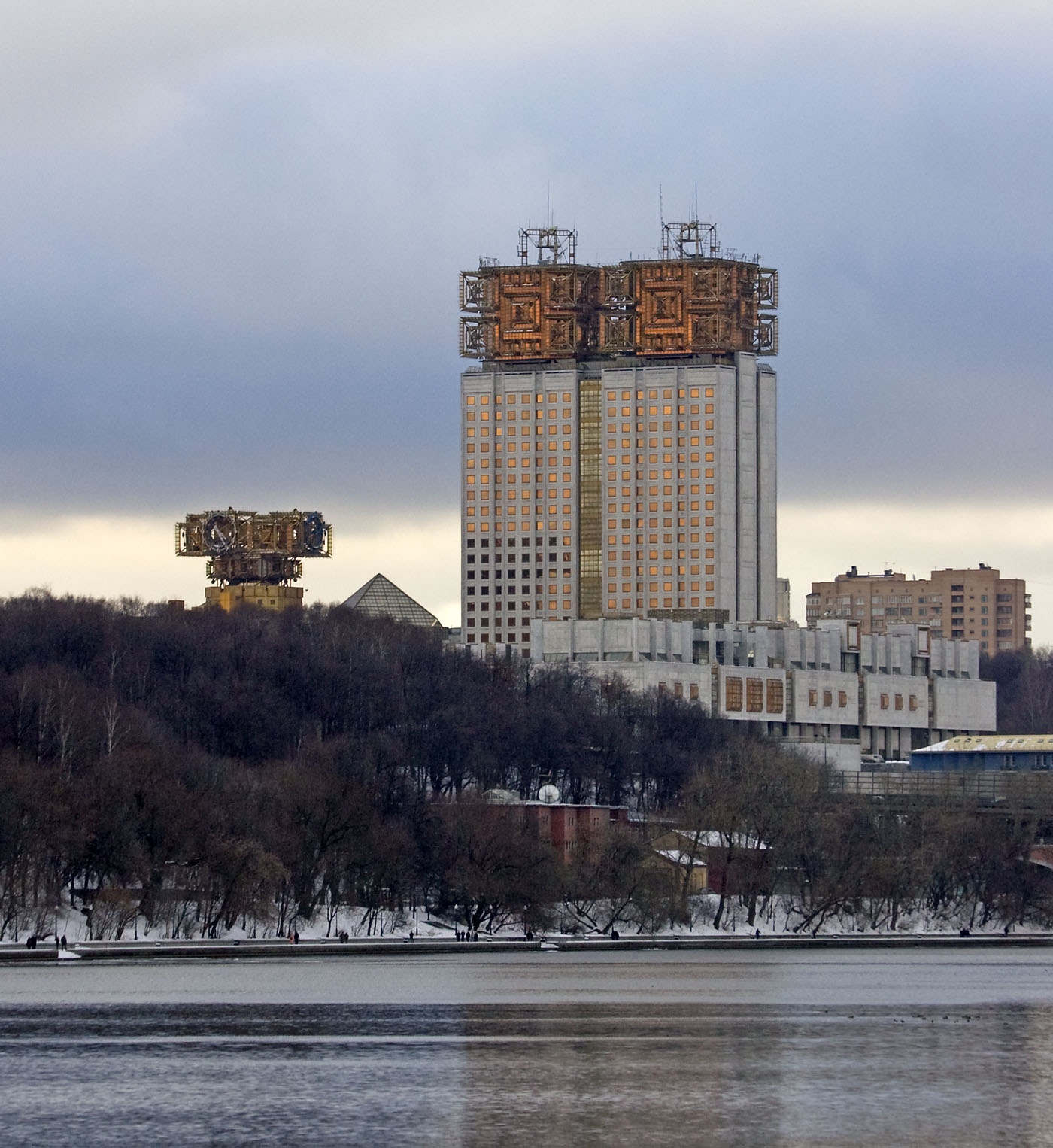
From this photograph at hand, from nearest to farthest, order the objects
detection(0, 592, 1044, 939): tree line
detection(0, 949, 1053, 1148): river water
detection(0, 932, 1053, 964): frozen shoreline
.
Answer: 1. detection(0, 949, 1053, 1148): river water
2. detection(0, 932, 1053, 964): frozen shoreline
3. detection(0, 592, 1044, 939): tree line

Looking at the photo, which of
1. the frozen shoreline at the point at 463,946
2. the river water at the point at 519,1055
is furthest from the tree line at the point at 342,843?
the river water at the point at 519,1055

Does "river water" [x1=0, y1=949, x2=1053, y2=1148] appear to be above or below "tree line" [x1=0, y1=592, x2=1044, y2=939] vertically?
below

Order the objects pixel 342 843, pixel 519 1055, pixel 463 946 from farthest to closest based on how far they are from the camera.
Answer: pixel 342 843, pixel 463 946, pixel 519 1055

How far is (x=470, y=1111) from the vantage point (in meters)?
83.1

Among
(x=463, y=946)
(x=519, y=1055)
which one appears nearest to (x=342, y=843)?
(x=463, y=946)

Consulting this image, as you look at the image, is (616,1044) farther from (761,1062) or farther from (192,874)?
(192,874)

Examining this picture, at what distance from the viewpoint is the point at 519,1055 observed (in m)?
97.9

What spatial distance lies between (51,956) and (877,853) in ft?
201

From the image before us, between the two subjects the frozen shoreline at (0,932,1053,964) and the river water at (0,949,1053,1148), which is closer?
the river water at (0,949,1053,1148)

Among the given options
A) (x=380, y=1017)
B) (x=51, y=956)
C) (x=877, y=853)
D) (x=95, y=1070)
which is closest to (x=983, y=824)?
(x=877, y=853)

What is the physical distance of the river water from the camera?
8031 cm

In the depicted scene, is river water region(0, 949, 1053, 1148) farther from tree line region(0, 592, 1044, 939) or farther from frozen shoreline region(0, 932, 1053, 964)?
tree line region(0, 592, 1044, 939)

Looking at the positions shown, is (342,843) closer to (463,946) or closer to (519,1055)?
(463,946)

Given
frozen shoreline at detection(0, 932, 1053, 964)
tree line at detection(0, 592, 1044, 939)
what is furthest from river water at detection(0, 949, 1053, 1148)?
tree line at detection(0, 592, 1044, 939)
